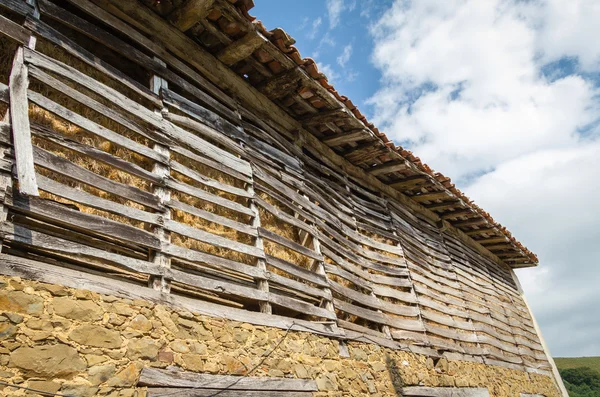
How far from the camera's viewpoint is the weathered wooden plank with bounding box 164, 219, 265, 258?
12.1 feet

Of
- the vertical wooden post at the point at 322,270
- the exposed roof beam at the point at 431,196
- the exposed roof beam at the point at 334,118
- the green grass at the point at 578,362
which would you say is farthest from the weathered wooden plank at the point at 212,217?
the green grass at the point at 578,362

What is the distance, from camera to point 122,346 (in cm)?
288

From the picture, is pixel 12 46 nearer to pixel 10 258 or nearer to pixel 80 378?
pixel 10 258

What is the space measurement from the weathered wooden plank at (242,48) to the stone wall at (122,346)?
9.91 ft

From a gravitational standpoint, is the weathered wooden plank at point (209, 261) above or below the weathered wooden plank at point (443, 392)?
above

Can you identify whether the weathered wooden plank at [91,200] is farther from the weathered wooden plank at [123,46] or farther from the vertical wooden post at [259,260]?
the weathered wooden plank at [123,46]

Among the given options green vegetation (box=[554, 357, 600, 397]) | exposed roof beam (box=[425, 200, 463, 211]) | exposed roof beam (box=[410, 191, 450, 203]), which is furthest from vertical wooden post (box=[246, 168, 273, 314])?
green vegetation (box=[554, 357, 600, 397])

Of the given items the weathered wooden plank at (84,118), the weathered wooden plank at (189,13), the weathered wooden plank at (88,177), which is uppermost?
the weathered wooden plank at (189,13)

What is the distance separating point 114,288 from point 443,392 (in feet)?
16.3

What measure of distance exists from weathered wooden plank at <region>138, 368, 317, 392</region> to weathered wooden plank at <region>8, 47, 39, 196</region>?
140cm

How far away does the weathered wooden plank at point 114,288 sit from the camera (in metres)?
2.59

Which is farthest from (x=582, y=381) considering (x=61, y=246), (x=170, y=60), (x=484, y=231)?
A: (x=61, y=246)

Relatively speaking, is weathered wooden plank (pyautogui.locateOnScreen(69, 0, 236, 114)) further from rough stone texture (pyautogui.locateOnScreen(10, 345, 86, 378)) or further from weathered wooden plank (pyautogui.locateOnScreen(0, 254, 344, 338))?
rough stone texture (pyautogui.locateOnScreen(10, 345, 86, 378))

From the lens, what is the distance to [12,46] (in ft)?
11.8
